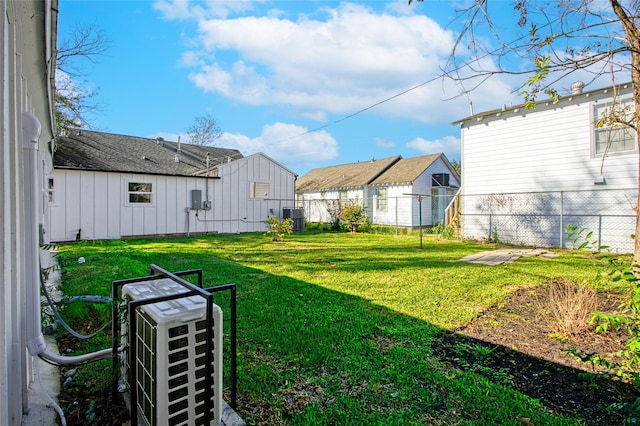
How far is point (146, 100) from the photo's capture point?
576 inches

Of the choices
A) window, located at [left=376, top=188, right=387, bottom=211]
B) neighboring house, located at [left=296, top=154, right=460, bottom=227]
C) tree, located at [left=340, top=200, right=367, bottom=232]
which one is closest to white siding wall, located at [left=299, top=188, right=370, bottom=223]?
neighboring house, located at [left=296, top=154, right=460, bottom=227]

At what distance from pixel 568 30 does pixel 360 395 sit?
4.00 meters

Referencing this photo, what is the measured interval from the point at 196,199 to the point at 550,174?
1315 centimetres

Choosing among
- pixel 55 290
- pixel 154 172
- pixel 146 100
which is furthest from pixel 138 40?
pixel 55 290

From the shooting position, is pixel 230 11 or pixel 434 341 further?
A: pixel 230 11

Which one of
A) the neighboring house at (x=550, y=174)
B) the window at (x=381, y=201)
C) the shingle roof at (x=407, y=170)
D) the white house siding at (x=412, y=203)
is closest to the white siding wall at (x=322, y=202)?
the window at (x=381, y=201)

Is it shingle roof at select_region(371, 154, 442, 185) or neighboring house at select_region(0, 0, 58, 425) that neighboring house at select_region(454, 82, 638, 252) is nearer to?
shingle roof at select_region(371, 154, 442, 185)

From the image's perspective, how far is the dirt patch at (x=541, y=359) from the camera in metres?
2.15

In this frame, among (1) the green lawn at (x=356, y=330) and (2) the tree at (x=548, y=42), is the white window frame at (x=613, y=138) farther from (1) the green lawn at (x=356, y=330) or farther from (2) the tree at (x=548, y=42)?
(2) the tree at (x=548, y=42)

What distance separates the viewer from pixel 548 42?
326 cm

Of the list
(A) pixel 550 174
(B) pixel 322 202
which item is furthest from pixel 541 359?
(B) pixel 322 202

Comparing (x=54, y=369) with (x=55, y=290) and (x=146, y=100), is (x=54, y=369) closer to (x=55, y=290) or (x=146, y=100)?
(x=55, y=290)

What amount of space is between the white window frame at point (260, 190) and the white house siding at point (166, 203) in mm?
144

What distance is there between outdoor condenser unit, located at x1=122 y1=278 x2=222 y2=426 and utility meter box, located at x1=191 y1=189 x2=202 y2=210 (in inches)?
511
